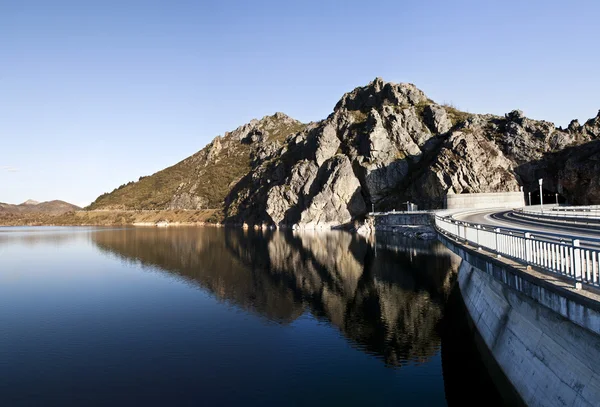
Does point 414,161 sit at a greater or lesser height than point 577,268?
greater

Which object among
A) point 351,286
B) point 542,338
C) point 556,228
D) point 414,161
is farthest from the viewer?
point 414,161

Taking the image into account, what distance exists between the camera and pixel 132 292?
45250 mm

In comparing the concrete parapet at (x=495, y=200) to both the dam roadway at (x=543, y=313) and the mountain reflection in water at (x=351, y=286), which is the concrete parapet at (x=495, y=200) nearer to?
the mountain reflection in water at (x=351, y=286)

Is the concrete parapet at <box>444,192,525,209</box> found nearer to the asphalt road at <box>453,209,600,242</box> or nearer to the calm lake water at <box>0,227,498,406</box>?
the asphalt road at <box>453,209,600,242</box>

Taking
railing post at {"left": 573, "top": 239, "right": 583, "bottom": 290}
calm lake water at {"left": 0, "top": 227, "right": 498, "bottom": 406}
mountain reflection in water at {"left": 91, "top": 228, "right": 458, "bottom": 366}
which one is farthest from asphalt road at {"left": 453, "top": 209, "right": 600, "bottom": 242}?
mountain reflection in water at {"left": 91, "top": 228, "right": 458, "bottom": 366}

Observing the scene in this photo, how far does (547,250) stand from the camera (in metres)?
13.6

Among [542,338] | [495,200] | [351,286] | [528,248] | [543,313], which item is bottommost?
[351,286]

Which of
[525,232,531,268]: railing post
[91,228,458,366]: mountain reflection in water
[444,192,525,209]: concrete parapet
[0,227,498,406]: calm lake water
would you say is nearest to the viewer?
[525,232,531,268]: railing post

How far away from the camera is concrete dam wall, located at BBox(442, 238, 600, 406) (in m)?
10.8

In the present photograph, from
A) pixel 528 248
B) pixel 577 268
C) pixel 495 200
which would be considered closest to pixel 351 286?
pixel 528 248

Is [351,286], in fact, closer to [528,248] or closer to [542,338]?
[528,248]

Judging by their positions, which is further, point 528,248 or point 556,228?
point 556,228

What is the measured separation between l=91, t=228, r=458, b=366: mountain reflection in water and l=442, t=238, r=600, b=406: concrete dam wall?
6.55 metres

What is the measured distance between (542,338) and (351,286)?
3075 centimetres
